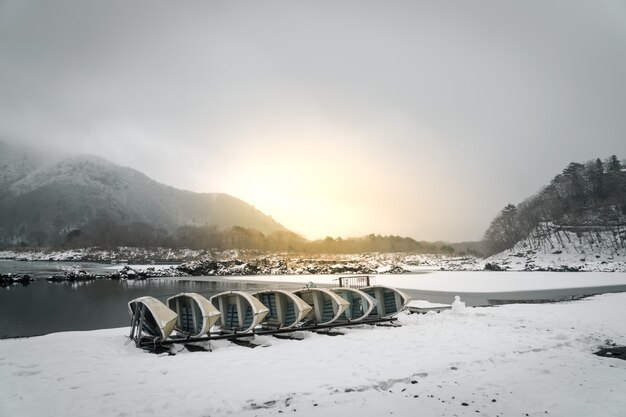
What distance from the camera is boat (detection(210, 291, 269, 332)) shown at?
16484mm

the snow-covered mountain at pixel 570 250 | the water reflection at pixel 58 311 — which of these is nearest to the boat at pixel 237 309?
the water reflection at pixel 58 311

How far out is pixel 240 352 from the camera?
13203mm

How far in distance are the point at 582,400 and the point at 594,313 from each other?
16800mm

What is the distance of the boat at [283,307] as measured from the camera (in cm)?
1706

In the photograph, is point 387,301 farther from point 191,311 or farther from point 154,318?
point 154,318

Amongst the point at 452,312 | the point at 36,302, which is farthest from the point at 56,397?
the point at 36,302

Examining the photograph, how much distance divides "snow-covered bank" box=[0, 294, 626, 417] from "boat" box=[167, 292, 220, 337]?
1.38m

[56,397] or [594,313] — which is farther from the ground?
[56,397]

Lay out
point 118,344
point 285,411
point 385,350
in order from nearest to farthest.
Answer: point 285,411
point 385,350
point 118,344

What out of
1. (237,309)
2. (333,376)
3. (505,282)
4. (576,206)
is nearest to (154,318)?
(237,309)

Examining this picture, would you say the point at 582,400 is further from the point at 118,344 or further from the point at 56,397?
the point at 118,344

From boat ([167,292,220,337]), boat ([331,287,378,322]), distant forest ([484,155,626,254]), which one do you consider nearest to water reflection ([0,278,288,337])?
boat ([167,292,220,337])

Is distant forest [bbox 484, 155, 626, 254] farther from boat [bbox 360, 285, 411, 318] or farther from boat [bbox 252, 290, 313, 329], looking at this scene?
boat [bbox 252, 290, 313, 329]

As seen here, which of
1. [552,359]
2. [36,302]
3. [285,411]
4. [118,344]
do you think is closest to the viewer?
[285,411]
